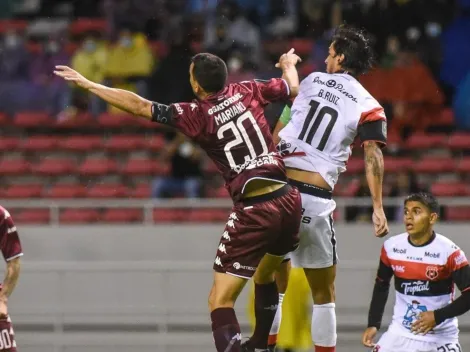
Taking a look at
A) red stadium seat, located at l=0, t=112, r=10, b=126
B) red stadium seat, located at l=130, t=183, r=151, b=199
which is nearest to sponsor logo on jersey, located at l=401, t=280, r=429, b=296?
red stadium seat, located at l=130, t=183, r=151, b=199

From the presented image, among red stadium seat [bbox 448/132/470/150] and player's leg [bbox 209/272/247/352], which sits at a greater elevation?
red stadium seat [bbox 448/132/470/150]

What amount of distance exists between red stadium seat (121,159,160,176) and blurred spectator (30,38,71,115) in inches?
58.5

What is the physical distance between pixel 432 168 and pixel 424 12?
7.44 ft

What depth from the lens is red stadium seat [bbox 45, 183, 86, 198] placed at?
14555 millimetres

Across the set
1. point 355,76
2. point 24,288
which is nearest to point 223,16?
point 24,288

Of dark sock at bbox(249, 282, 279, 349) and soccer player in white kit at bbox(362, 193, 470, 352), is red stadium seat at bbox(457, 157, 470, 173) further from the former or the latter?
dark sock at bbox(249, 282, 279, 349)

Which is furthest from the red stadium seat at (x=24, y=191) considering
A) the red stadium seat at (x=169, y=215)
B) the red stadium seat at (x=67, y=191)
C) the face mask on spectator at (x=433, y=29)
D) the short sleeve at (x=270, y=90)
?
the short sleeve at (x=270, y=90)

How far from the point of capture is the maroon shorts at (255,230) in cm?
682

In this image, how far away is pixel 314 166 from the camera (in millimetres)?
7355

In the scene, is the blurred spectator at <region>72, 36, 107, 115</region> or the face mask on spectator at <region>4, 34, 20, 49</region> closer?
the blurred spectator at <region>72, 36, 107, 115</region>

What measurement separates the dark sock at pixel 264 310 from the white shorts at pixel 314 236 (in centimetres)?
27

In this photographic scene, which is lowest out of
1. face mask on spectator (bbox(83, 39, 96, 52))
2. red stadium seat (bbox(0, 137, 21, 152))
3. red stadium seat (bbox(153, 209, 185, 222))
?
red stadium seat (bbox(153, 209, 185, 222))

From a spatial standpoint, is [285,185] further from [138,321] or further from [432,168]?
[432,168]

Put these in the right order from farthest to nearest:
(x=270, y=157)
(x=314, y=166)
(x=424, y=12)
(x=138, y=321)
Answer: (x=424, y=12)
(x=138, y=321)
(x=314, y=166)
(x=270, y=157)
